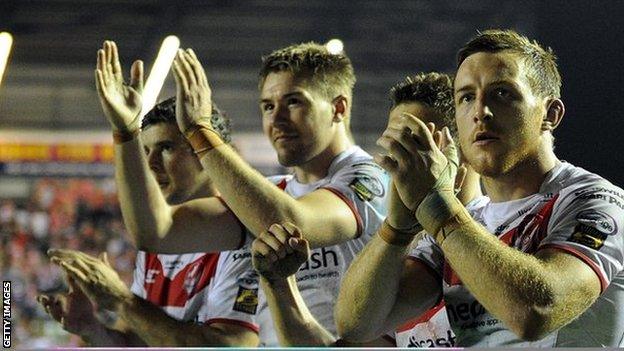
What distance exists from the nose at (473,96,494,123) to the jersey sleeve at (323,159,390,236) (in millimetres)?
610

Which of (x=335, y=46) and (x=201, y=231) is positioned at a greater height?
(x=335, y=46)

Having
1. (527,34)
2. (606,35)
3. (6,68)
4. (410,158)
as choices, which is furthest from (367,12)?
(410,158)

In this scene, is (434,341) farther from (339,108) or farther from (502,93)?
(339,108)

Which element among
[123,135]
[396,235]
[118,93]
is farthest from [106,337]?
[396,235]

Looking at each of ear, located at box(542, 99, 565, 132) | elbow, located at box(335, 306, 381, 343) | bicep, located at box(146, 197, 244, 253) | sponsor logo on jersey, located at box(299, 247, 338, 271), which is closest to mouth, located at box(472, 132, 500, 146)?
ear, located at box(542, 99, 565, 132)

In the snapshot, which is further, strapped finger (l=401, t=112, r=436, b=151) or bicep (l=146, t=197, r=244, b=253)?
bicep (l=146, t=197, r=244, b=253)

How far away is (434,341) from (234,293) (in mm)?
672

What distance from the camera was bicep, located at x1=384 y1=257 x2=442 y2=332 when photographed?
223 cm

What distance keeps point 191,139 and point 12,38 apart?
37.5 inches

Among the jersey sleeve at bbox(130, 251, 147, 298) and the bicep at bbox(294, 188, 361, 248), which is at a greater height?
the bicep at bbox(294, 188, 361, 248)

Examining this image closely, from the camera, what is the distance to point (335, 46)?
3.22 m

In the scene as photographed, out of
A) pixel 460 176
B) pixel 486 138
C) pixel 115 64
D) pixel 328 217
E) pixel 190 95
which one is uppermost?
pixel 115 64

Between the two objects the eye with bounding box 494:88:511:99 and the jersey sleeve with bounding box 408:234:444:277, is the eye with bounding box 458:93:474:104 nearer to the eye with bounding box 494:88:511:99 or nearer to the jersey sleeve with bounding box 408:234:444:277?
the eye with bounding box 494:88:511:99

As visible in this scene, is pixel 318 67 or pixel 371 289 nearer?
pixel 371 289
